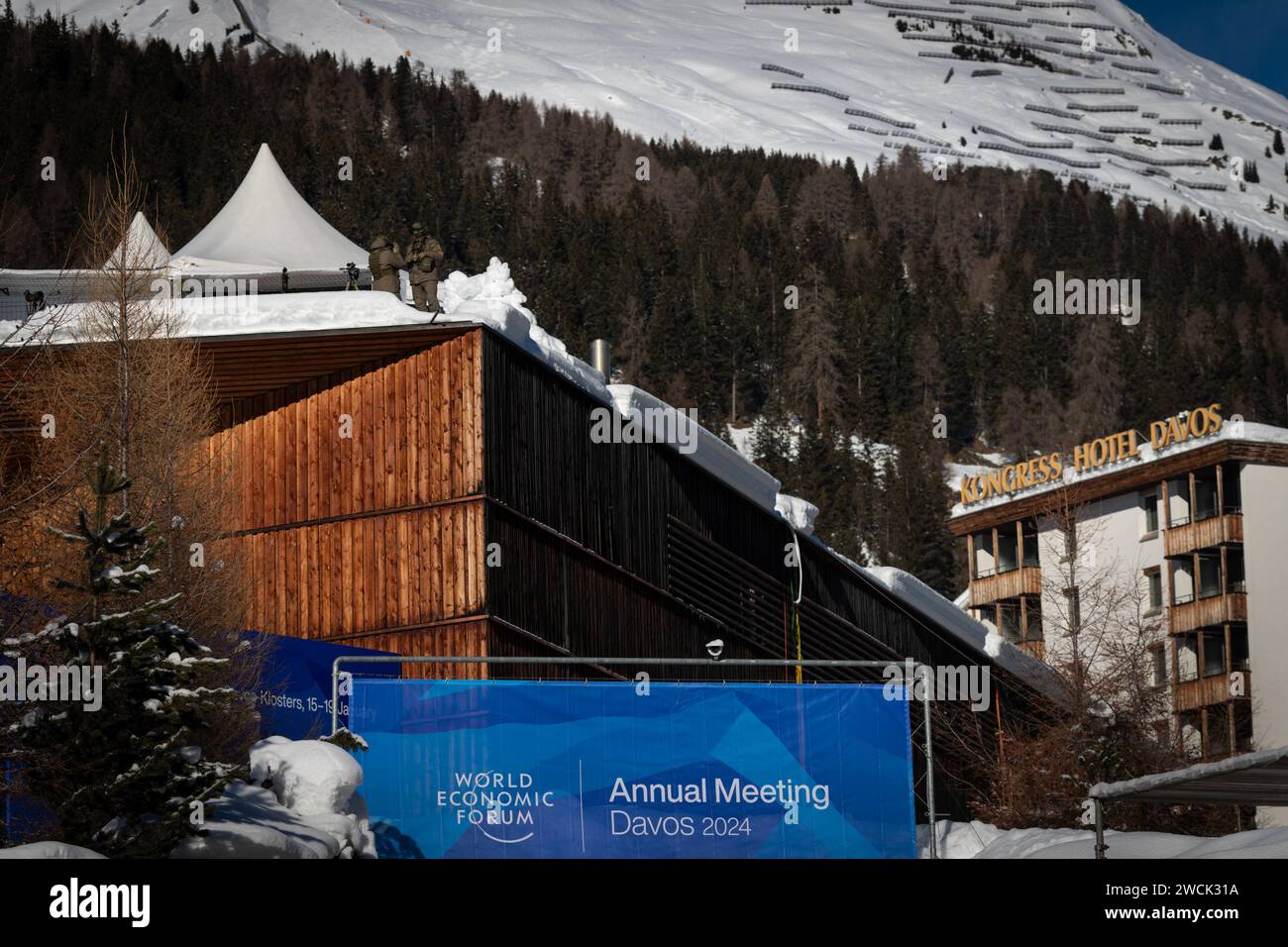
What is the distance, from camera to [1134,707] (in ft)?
126

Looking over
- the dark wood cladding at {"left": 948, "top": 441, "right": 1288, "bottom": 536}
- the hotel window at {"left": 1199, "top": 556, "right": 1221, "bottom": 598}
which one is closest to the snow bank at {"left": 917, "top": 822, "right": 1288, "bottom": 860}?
the dark wood cladding at {"left": 948, "top": 441, "right": 1288, "bottom": 536}

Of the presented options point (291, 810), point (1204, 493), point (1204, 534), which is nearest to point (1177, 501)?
point (1204, 493)

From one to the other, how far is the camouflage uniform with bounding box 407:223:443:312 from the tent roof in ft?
47.8

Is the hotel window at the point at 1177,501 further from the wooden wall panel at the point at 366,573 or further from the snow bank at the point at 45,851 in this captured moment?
the snow bank at the point at 45,851

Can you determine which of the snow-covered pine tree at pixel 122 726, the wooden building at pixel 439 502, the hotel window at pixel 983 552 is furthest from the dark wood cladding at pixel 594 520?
the hotel window at pixel 983 552

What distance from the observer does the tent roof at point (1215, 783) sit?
43.0 ft

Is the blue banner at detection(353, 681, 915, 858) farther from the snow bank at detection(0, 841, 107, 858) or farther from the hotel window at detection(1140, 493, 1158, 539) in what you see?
the hotel window at detection(1140, 493, 1158, 539)

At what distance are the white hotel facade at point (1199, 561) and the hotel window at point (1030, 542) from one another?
3.95 feet

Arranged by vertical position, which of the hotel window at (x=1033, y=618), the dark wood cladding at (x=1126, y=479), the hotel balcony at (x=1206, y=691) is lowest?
the hotel balcony at (x=1206, y=691)

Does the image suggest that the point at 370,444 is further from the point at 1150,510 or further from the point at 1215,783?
the point at 1150,510
